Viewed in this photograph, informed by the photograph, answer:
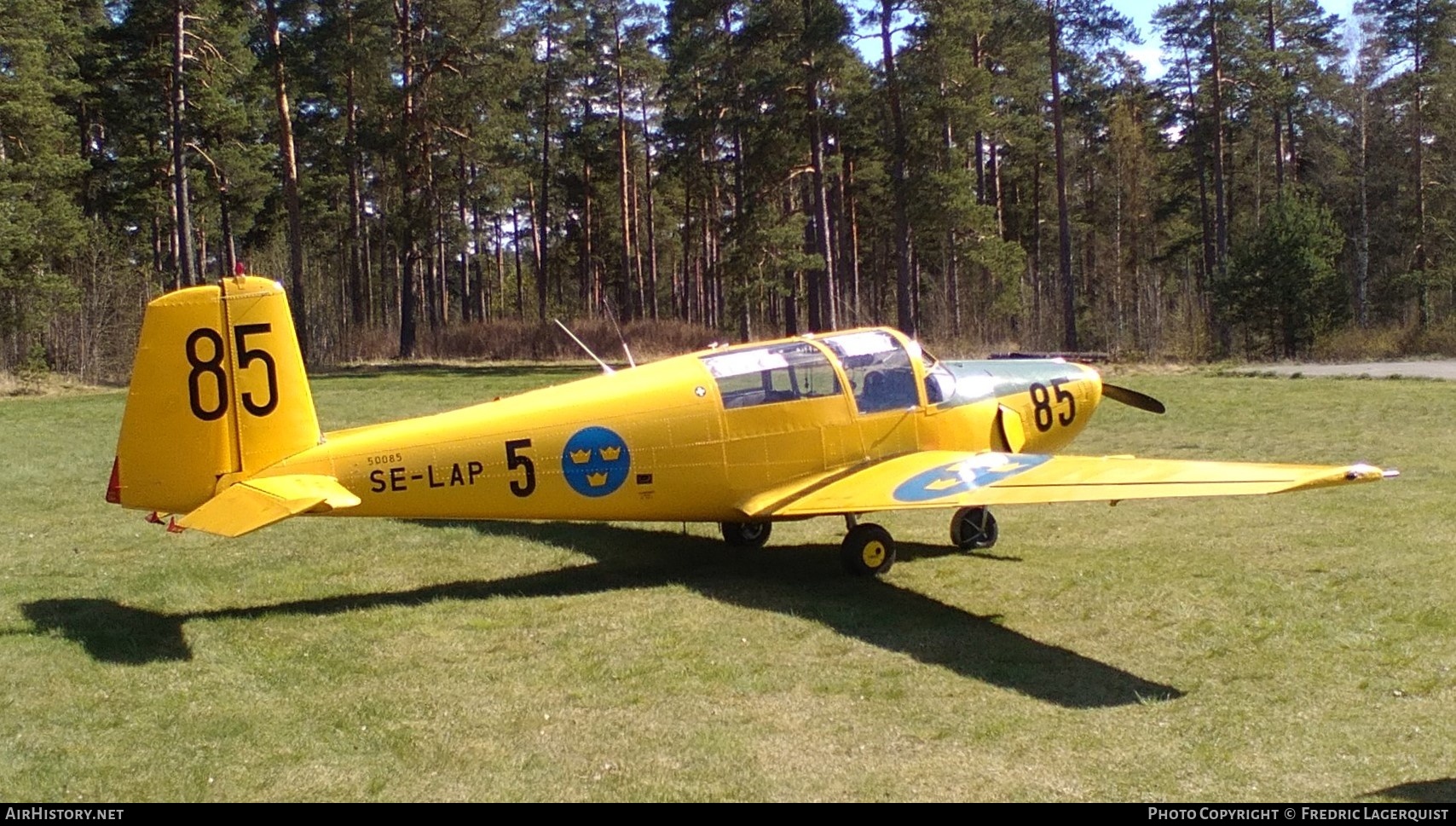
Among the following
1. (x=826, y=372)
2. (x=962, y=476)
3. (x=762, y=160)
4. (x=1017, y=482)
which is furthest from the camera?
(x=762, y=160)

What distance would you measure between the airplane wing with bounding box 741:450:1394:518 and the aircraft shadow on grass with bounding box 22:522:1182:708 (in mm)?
687

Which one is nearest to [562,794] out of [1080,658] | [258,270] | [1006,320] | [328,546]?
[1080,658]

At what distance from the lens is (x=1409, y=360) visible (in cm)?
2880

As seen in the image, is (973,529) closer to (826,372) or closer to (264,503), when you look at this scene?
(826,372)

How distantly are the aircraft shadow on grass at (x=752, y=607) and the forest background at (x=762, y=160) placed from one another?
16262 millimetres

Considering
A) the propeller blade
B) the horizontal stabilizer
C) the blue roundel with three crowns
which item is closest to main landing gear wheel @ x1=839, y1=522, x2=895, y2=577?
the blue roundel with three crowns

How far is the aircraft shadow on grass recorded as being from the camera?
6320 mm

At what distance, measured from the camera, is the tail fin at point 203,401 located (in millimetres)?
7098

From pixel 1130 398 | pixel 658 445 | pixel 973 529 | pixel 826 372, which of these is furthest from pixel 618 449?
pixel 1130 398

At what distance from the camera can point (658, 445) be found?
8328 mm

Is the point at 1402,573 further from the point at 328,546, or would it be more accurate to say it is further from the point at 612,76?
the point at 612,76

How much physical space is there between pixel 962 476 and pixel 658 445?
225 centimetres

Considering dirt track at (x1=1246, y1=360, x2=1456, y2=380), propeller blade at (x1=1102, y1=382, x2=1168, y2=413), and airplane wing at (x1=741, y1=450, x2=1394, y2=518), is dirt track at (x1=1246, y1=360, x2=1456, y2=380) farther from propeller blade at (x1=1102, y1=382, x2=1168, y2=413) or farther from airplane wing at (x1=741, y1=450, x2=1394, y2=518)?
airplane wing at (x1=741, y1=450, x2=1394, y2=518)

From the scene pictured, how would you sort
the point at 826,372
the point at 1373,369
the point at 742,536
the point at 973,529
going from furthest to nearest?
the point at 1373,369 → the point at 742,536 → the point at 973,529 → the point at 826,372
